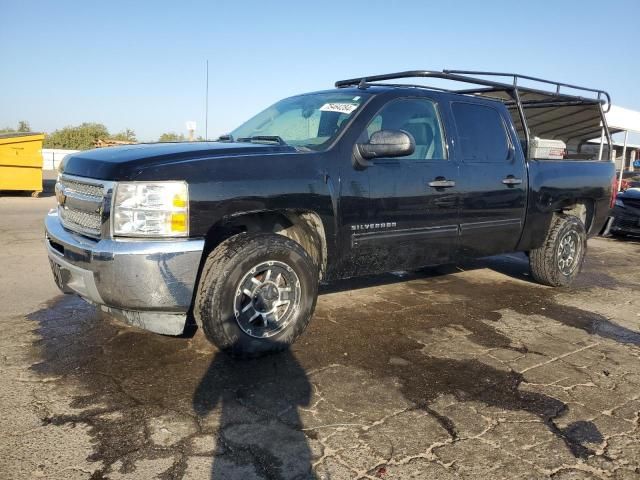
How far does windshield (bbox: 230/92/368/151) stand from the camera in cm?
393

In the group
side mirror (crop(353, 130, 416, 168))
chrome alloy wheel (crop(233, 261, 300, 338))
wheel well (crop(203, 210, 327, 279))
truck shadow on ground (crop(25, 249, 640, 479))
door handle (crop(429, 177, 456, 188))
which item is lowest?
truck shadow on ground (crop(25, 249, 640, 479))

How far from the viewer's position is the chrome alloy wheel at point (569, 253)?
5.74 metres

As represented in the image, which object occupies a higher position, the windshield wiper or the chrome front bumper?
the windshield wiper

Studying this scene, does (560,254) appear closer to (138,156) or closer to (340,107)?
(340,107)

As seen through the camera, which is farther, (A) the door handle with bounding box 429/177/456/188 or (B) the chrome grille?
(A) the door handle with bounding box 429/177/456/188

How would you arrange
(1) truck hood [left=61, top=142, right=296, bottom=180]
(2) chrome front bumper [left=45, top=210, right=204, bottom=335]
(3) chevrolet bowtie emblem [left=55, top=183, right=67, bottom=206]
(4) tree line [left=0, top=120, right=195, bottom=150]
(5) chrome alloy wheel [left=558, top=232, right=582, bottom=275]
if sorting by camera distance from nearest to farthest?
1. (2) chrome front bumper [left=45, top=210, right=204, bottom=335]
2. (1) truck hood [left=61, top=142, right=296, bottom=180]
3. (3) chevrolet bowtie emblem [left=55, top=183, right=67, bottom=206]
4. (5) chrome alloy wheel [left=558, top=232, right=582, bottom=275]
5. (4) tree line [left=0, top=120, right=195, bottom=150]

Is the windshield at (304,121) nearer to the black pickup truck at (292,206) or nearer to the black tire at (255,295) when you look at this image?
the black pickup truck at (292,206)

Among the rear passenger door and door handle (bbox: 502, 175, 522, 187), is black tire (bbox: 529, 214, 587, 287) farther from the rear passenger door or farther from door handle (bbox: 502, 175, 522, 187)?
door handle (bbox: 502, 175, 522, 187)

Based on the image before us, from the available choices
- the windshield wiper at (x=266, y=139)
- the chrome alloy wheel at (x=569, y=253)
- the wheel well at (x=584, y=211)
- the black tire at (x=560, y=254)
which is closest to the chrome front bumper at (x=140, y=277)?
the windshield wiper at (x=266, y=139)

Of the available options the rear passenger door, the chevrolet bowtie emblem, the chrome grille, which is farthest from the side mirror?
the chevrolet bowtie emblem

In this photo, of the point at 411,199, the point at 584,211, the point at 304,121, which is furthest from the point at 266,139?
the point at 584,211

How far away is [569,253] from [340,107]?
3.43 meters

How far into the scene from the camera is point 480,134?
4.76 metres

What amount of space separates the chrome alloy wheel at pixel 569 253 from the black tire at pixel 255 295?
3397 millimetres
